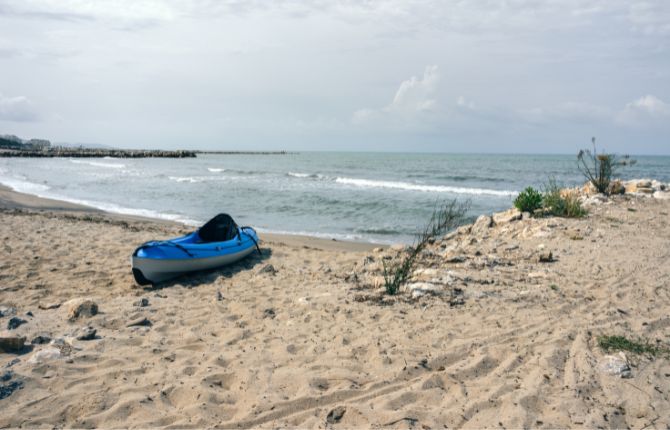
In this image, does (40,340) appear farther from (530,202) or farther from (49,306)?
(530,202)

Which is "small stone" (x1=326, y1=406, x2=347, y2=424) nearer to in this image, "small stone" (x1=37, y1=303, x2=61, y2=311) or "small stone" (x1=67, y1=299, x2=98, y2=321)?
"small stone" (x1=67, y1=299, x2=98, y2=321)

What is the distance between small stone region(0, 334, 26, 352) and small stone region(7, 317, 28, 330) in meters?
0.64

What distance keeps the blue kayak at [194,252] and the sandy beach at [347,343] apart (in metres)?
0.25

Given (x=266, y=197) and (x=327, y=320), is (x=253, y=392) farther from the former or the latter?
(x=266, y=197)

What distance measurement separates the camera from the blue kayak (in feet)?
23.8

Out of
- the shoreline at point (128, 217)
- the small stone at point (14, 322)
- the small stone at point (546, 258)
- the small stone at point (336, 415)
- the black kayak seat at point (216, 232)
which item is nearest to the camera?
the small stone at point (336, 415)

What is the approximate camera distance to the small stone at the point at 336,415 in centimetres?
324

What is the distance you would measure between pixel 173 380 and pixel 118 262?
5.41 meters

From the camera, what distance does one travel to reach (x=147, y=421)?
321 cm

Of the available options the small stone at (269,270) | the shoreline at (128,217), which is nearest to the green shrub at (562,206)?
the shoreline at (128,217)

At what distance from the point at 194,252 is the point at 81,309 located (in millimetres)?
2766

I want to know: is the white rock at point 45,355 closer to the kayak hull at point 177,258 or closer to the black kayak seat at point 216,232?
the kayak hull at point 177,258

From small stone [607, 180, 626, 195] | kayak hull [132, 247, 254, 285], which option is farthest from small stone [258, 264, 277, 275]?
small stone [607, 180, 626, 195]

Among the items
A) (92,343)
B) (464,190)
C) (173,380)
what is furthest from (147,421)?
(464,190)
